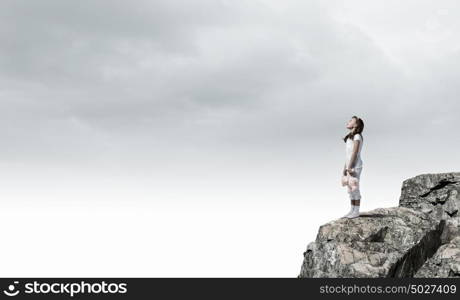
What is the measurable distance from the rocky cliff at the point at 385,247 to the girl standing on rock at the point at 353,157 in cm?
139

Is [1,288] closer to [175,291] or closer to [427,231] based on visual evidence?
[175,291]

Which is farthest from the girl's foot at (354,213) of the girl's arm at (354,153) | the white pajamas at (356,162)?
the girl's arm at (354,153)

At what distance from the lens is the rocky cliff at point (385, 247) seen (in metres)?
19.0

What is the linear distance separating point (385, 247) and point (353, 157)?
3241 millimetres

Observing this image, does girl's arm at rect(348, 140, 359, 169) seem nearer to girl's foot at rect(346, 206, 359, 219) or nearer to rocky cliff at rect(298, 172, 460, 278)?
girl's foot at rect(346, 206, 359, 219)

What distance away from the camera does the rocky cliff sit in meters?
19.0

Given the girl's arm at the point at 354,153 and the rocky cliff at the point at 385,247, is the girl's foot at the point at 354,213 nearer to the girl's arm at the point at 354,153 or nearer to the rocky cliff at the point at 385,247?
the rocky cliff at the point at 385,247

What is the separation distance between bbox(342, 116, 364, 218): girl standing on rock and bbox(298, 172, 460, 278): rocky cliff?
139 cm

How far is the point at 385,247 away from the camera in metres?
19.8

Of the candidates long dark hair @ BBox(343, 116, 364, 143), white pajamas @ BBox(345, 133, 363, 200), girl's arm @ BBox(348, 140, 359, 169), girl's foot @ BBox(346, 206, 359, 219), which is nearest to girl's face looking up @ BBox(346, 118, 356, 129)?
long dark hair @ BBox(343, 116, 364, 143)

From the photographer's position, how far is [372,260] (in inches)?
751

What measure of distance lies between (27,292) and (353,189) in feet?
36.5

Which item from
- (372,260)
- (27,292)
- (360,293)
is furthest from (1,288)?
(372,260)

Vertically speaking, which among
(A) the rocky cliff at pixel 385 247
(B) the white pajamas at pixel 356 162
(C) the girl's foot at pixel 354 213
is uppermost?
(B) the white pajamas at pixel 356 162
